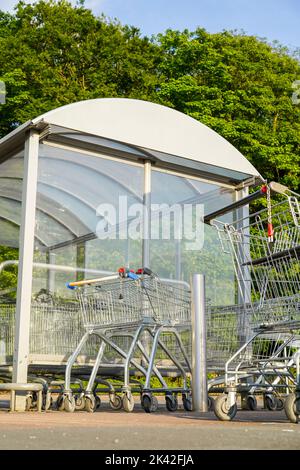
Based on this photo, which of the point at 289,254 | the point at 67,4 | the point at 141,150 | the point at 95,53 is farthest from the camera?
the point at 67,4

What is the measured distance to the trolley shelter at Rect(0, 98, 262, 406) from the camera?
25.0ft

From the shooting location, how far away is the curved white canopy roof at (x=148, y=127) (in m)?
7.94

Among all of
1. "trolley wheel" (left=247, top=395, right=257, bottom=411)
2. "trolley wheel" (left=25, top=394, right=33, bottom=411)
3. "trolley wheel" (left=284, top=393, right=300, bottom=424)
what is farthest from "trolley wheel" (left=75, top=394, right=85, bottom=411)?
"trolley wheel" (left=284, top=393, right=300, bottom=424)

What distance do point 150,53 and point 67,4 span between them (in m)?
3.85

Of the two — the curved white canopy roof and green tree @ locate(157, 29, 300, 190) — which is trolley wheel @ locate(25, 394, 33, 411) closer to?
the curved white canopy roof

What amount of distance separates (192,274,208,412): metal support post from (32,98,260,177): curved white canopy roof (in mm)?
2454

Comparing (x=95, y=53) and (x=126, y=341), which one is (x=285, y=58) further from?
(x=126, y=341)

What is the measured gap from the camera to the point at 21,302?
7.22 metres

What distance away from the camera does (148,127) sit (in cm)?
879

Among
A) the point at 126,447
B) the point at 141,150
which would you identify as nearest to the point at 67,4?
the point at 141,150

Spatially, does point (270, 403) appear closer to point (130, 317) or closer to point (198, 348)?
point (198, 348)

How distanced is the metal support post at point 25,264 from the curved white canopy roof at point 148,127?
0.39 meters

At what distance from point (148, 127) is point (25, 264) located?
8.17 feet

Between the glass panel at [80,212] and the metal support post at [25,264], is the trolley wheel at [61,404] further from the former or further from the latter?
the glass panel at [80,212]
